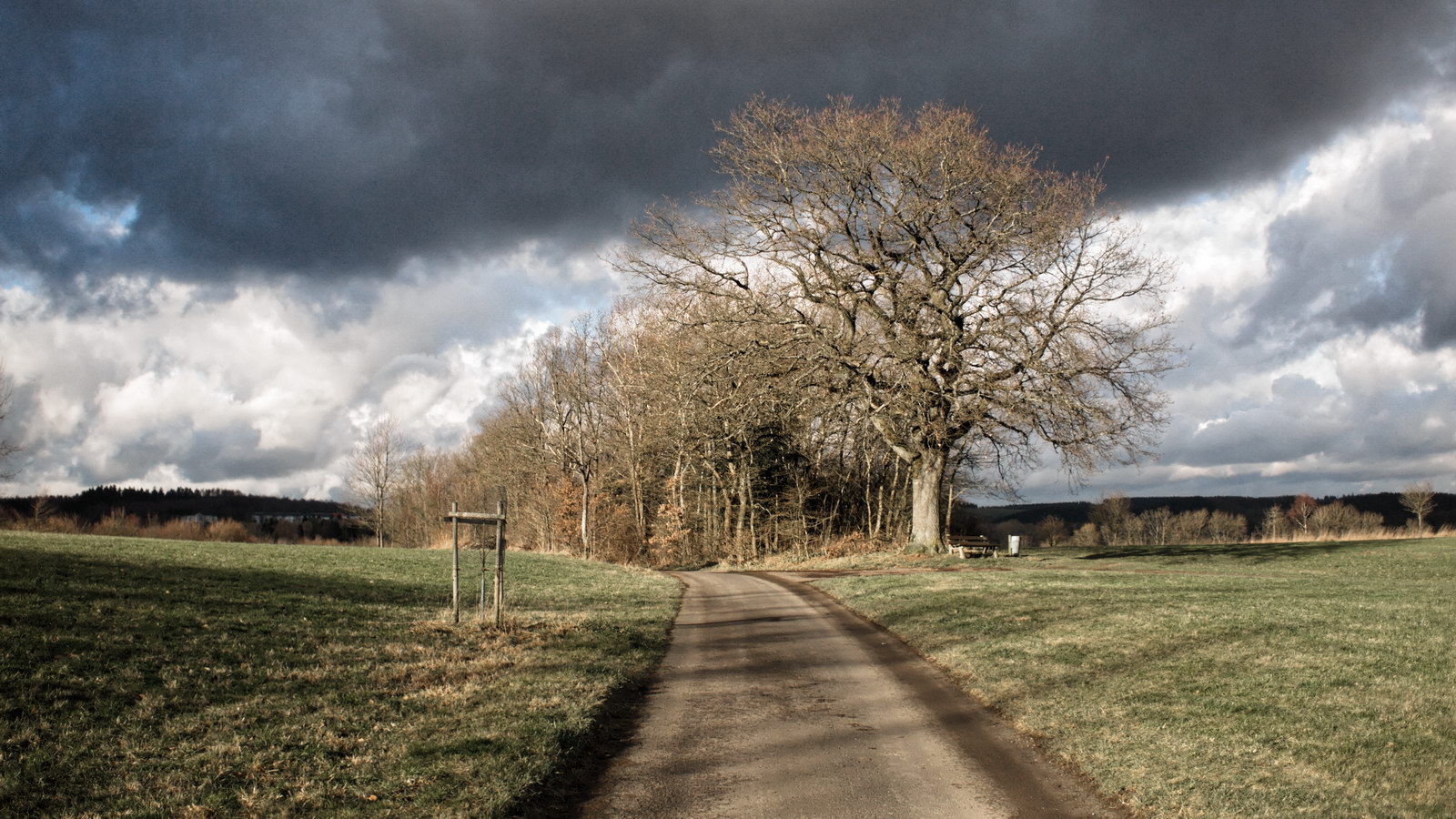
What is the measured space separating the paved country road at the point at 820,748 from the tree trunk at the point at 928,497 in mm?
16010

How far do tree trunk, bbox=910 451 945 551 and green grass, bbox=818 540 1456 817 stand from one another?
916cm

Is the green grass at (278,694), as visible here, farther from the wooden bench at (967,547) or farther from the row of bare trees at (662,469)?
the row of bare trees at (662,469)

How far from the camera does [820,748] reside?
7141 mm

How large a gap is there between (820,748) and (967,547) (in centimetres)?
2297

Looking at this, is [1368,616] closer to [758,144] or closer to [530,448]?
[758,144]

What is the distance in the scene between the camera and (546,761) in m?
6.51

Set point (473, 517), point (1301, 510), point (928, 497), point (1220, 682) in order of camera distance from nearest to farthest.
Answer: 1. point (1220, 682)
2. point (473, 517)
3. point (928, 497)
4. point (1301, 510)

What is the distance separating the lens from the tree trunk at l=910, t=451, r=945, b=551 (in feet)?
90.4

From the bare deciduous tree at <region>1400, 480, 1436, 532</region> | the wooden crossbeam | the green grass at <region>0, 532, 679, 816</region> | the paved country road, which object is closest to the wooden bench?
the green grass at <region>0, 532, 679, 816</region>

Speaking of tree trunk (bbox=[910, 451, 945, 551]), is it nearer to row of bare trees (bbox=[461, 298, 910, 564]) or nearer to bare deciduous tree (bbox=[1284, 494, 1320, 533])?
row of bare trees (bbox=[461, 298, 910, 564])

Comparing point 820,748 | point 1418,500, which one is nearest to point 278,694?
point 820,748

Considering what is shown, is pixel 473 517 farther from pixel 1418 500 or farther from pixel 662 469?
pixel 1418 500

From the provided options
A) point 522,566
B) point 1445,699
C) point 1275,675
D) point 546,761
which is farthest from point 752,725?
point 522,566

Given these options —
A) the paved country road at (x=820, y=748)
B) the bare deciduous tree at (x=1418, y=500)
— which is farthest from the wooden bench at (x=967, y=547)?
the bare deciduous tree at (x=1418, y=500)
